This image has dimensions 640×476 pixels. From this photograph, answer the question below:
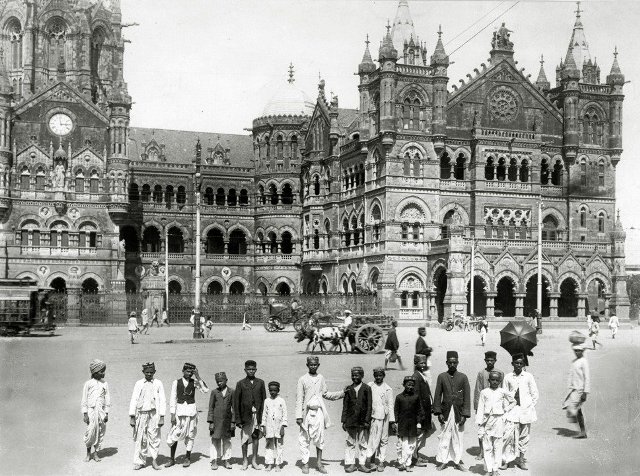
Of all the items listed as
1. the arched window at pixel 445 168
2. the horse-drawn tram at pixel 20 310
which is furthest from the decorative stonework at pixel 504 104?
the horse-drawn tram at pixel 20 310

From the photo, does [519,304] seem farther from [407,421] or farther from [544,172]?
[407,421]

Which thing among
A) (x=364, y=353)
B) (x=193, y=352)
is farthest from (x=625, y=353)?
(x=193, y=352)

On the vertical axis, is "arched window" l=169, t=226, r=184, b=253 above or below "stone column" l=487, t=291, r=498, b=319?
above

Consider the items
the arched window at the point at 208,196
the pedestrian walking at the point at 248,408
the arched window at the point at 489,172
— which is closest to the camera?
the pedestrian walking at the point at 248,408

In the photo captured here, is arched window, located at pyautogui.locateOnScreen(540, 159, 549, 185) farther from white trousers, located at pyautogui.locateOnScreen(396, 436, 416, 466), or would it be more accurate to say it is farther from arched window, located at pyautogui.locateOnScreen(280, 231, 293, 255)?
Result: white trousers, located at pyautogui.locateOnScreen(396, 436, 416, 466)

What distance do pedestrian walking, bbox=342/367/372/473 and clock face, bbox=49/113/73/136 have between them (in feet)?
174

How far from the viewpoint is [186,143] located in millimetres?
70625

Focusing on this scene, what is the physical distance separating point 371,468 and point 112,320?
39879 millimetres

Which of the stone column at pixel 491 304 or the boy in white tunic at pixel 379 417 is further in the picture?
the stone column at pixel 491 304

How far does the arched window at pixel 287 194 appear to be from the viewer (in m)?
68.3

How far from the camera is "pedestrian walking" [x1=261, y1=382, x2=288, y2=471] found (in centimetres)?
1203

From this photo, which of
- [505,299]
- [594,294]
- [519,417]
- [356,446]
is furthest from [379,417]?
[594,294]

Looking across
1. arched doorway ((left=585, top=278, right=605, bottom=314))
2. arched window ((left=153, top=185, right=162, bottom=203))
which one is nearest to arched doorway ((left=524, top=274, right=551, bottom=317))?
arched doorway ((left=585, top=278, right=605, bottom=314))

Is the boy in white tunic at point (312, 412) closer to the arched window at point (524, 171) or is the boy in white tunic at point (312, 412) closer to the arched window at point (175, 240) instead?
the arched window at point (524, 171)
